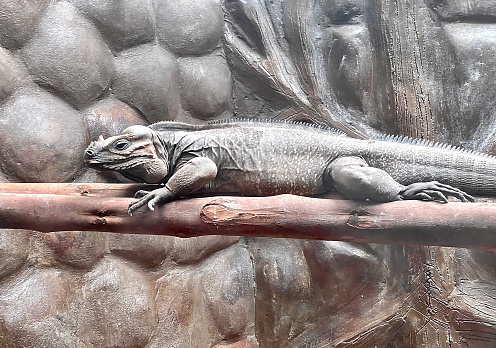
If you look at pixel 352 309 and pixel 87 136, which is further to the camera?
pixel 352 309

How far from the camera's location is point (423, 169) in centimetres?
190

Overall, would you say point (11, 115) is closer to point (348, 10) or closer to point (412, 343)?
point (348, 10)

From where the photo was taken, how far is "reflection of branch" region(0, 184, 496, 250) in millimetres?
1507

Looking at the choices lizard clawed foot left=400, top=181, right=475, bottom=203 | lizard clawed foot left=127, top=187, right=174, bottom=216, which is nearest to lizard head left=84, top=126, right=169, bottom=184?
lizard clawed foot left=127, top=187, right=174, bottom=216

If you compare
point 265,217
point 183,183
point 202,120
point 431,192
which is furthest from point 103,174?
point 431,192

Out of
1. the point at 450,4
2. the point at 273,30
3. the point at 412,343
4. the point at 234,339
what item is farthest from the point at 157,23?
the point at 412,343

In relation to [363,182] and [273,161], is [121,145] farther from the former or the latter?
[363,182]

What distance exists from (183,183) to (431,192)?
82cm

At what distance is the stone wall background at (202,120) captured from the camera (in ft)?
7.41

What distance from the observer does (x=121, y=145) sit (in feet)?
6.05

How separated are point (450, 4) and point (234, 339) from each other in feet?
6.75

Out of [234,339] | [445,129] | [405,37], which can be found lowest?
[234,339]

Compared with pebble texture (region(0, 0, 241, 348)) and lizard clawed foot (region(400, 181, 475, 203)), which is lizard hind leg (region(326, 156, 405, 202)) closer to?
lizard clawed foot (region(400, 181, 475, 203))

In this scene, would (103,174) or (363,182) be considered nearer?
(363,182)
